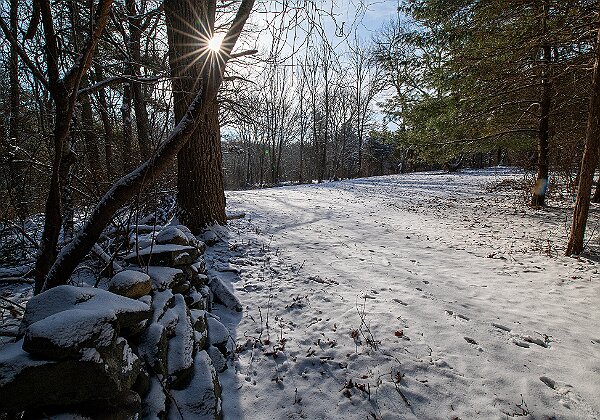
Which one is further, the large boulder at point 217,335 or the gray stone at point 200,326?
the large boulder at point 217,335

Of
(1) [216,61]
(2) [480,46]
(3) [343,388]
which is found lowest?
(3) [343,388]

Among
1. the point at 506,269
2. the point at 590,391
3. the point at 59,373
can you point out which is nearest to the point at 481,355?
the point at 590,391

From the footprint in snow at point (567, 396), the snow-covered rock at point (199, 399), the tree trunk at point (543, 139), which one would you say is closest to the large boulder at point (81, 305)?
the snow-covered rock at point (199, 399)

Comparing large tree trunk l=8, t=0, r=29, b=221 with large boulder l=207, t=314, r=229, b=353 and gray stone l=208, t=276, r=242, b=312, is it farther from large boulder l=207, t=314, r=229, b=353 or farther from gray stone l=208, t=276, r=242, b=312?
gray stone l=208, t=276, r=242, b=312

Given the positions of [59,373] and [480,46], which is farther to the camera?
[480,46]

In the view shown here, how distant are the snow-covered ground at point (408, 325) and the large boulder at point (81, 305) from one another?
1187 mm

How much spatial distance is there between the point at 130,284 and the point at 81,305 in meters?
0.58

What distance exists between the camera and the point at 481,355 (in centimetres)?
304

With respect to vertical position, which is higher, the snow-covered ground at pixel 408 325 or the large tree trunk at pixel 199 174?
the large tree trunk at pixel 199 174

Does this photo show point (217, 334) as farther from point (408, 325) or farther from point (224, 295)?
point (408, 325)

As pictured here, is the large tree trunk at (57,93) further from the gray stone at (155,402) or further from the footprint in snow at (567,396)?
the footprint in snow at (567,396)

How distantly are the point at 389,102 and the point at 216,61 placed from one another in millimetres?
12836

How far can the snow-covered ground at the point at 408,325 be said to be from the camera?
2564mm

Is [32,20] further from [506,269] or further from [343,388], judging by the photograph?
[506,269]
